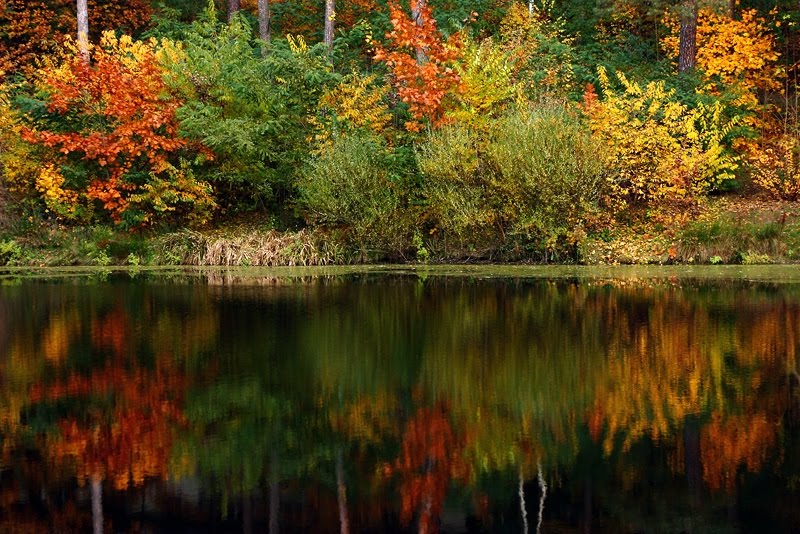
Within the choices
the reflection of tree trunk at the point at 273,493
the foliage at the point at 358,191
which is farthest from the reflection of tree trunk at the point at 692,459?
the foliage at the point at 358,191

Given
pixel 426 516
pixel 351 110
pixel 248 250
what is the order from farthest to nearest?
pixel 351 110, pixel 248 250, pixel 426 516

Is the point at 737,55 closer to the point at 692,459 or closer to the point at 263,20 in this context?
the point at 263,20

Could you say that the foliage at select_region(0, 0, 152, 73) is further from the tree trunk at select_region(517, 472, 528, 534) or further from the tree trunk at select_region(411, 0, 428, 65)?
the tree trunk at select_region(517, 472, 528, 534)

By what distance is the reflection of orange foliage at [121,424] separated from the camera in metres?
7.20

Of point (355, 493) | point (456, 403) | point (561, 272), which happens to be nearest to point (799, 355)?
point (456, 403)

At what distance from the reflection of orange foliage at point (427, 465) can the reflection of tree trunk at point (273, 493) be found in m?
0.74

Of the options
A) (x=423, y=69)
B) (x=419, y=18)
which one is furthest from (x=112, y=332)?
(x=419, y=18)

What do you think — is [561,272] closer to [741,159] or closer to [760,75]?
[741,159]

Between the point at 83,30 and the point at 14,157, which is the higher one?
the point at 83,30

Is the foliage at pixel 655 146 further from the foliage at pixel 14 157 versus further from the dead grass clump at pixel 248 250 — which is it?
the foliage at pixel 14 157

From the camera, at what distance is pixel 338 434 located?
26.5 ft

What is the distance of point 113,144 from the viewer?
26.9 m

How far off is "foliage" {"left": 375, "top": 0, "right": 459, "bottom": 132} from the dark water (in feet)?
35.7

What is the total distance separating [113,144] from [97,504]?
856 inches
